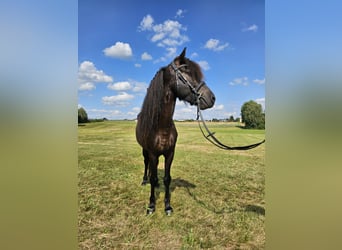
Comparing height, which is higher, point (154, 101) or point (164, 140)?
point (154, 101)

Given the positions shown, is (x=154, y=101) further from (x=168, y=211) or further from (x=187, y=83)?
(x=168, y=211)

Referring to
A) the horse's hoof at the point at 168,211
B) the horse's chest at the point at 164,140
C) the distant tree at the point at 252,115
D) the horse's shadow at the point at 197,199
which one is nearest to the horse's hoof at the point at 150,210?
the horse's hoof at the point at 168,211

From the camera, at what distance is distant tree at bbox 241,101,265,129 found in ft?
6.49

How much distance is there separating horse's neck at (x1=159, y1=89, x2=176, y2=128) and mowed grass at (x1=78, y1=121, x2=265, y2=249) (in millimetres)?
307

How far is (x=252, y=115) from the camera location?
2.11 metres

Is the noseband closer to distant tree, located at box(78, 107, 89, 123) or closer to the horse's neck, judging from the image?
the horse's neck

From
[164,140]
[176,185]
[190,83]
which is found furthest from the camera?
[176,185]

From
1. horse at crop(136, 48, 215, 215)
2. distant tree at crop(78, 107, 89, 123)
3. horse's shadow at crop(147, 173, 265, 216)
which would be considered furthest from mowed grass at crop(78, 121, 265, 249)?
horse at crop(136, 48, 215, 215)

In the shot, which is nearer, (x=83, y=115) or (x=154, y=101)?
(x=83, y=115)

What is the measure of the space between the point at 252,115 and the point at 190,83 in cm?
74

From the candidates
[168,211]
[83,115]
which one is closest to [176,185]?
[168,211]

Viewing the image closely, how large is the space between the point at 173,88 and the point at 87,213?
1791 millimetres
